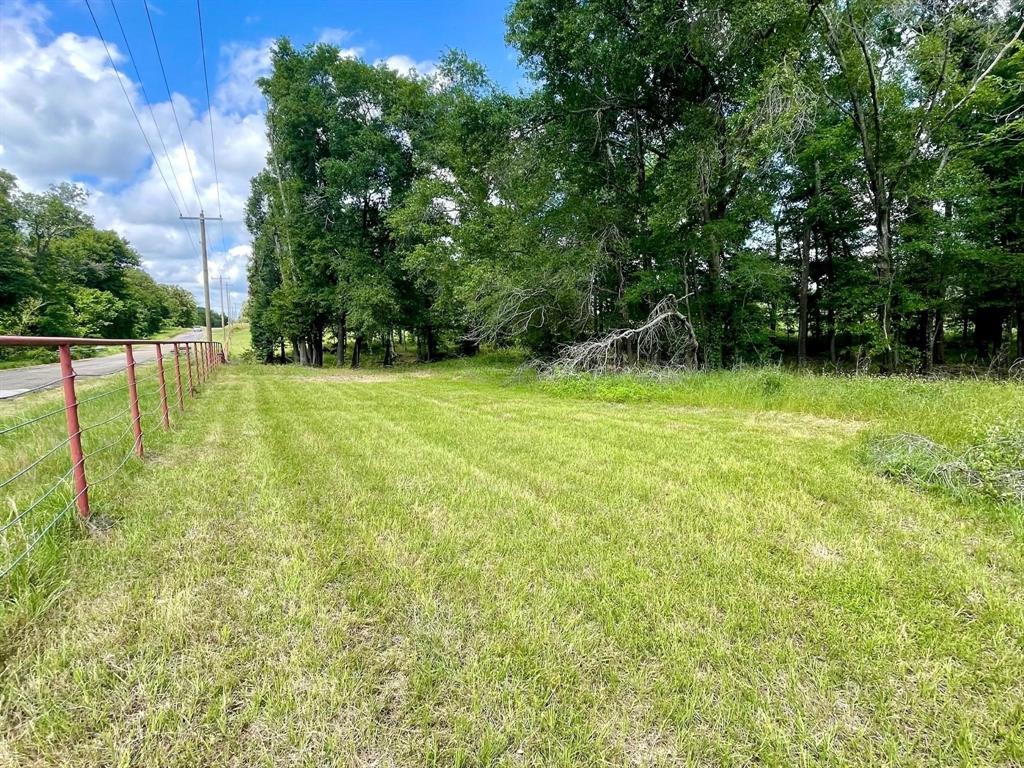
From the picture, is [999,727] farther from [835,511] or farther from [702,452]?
[702,452]

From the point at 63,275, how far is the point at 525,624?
46.8 m

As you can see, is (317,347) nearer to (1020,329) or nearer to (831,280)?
(831,280)

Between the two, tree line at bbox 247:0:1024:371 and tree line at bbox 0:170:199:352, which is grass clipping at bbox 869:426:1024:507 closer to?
tree line at bbox 247:0:1024:371

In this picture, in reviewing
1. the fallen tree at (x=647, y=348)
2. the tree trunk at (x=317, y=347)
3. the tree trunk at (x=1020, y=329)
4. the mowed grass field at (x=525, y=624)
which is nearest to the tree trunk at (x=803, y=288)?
the tree trunk at (x=1020, y=329)

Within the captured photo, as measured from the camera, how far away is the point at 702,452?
14.9ft

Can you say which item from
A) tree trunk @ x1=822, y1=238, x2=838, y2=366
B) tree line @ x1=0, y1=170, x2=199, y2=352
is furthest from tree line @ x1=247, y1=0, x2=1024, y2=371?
tree line @ x1=0, y1=170, x2=199, y2=352

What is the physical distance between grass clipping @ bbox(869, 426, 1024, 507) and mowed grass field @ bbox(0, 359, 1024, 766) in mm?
236

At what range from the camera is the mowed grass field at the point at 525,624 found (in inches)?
55.1

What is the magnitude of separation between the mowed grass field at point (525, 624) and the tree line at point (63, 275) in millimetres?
29909

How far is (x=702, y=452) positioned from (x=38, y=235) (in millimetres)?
51704

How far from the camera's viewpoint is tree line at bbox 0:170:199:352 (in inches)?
890

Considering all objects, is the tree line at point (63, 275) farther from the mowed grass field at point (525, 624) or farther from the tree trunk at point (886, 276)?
the tree trunk at point (886, 276)

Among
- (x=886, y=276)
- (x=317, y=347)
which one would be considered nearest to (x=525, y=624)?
(x=886, y=276)

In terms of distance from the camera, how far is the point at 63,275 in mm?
32656
